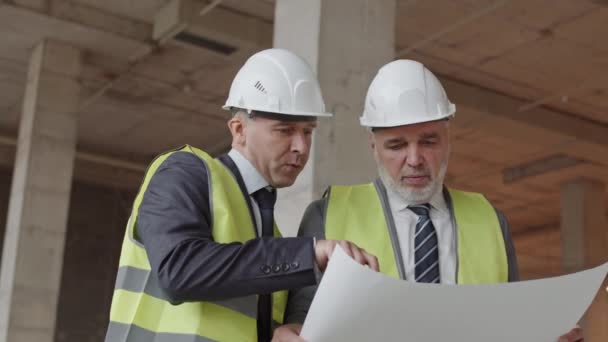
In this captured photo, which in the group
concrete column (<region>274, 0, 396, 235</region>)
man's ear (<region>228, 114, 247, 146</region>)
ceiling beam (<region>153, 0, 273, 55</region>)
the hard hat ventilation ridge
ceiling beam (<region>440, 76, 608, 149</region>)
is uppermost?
ceiling beam (<region>153, 0, 273, 55</region>)

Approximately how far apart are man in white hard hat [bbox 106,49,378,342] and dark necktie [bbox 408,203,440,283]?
0.43 m

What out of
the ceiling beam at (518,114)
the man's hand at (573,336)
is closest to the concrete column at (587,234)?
the ceiling beam at (518,114)

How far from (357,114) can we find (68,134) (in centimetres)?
822

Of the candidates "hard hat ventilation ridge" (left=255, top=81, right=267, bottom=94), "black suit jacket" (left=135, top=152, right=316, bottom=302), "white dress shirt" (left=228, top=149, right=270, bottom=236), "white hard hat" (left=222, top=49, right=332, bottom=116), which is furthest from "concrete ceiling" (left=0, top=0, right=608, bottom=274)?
"black suit jacket" (left=135, top=152, right=316, bottom=302)

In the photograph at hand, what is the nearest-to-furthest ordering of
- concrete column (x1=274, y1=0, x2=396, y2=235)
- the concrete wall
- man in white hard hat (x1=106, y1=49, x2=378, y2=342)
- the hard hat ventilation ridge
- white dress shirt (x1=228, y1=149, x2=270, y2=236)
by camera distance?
man in white hard hat (x1=106, y1=49, x2=378, y2=342), white dress shirt (x1=228, y1=149, x2=270, y2=236), the hard hat ventilation ridge, concrete column (x1=274, y1=0, x2=396, y2=235), the concrete wall

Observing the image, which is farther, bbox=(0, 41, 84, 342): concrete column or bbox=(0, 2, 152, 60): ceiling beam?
bbox=(0, 2, 152, 60): ceiling beam

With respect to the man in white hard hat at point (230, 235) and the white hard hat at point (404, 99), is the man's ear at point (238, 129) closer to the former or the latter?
the man in white hard hat at point (230, 235)

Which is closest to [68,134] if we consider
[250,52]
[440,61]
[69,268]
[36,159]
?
[36,159]

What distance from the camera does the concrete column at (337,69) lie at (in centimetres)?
539

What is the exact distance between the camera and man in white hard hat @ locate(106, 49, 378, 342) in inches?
83.1

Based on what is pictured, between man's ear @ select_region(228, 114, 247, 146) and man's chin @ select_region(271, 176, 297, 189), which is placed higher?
man's ear @ select_region(228, 114, 247, 146)

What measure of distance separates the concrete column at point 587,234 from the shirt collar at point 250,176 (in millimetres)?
15076

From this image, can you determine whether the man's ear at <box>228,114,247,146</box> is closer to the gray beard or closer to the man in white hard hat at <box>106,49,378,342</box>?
the man in white hard hat at <box>106,49,378,342</box>

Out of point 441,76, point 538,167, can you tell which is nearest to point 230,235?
point 441,76
